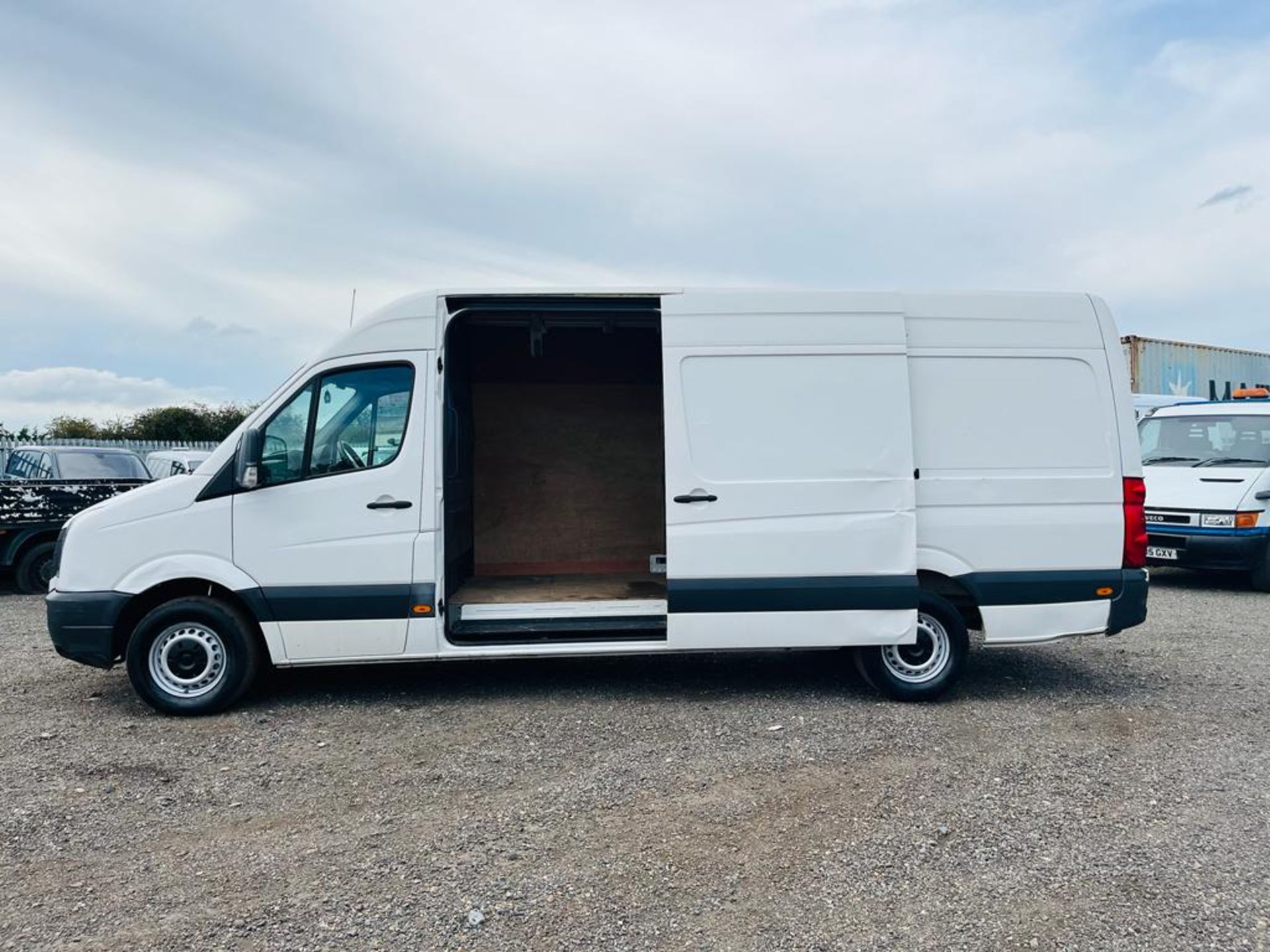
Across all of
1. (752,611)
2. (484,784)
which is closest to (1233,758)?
(752,611)

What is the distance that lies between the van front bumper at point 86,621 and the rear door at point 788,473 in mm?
3271

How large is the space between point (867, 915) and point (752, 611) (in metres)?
2.42

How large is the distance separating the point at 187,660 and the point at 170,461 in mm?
10636

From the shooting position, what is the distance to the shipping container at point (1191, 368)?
55.4 feet

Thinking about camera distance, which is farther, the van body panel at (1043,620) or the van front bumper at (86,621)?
the van body panel at (1043,620)

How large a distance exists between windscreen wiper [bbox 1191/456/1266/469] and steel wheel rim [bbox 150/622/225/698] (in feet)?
33.6

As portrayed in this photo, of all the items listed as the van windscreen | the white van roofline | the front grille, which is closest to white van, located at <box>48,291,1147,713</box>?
the front grille

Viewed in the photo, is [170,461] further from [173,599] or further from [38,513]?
[173,599]

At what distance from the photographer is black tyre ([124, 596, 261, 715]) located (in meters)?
5.57

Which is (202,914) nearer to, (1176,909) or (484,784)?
(484,784)

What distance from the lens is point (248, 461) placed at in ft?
18.2

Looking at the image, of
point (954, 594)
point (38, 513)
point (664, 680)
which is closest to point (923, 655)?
point (954, 594)

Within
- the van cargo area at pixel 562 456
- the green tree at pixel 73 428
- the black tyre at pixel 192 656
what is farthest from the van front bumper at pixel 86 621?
the green tree at pixel 73 428

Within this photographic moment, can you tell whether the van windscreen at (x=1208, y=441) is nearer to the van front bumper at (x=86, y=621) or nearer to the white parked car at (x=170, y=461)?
the van front bumper at (x=86, y=621)
